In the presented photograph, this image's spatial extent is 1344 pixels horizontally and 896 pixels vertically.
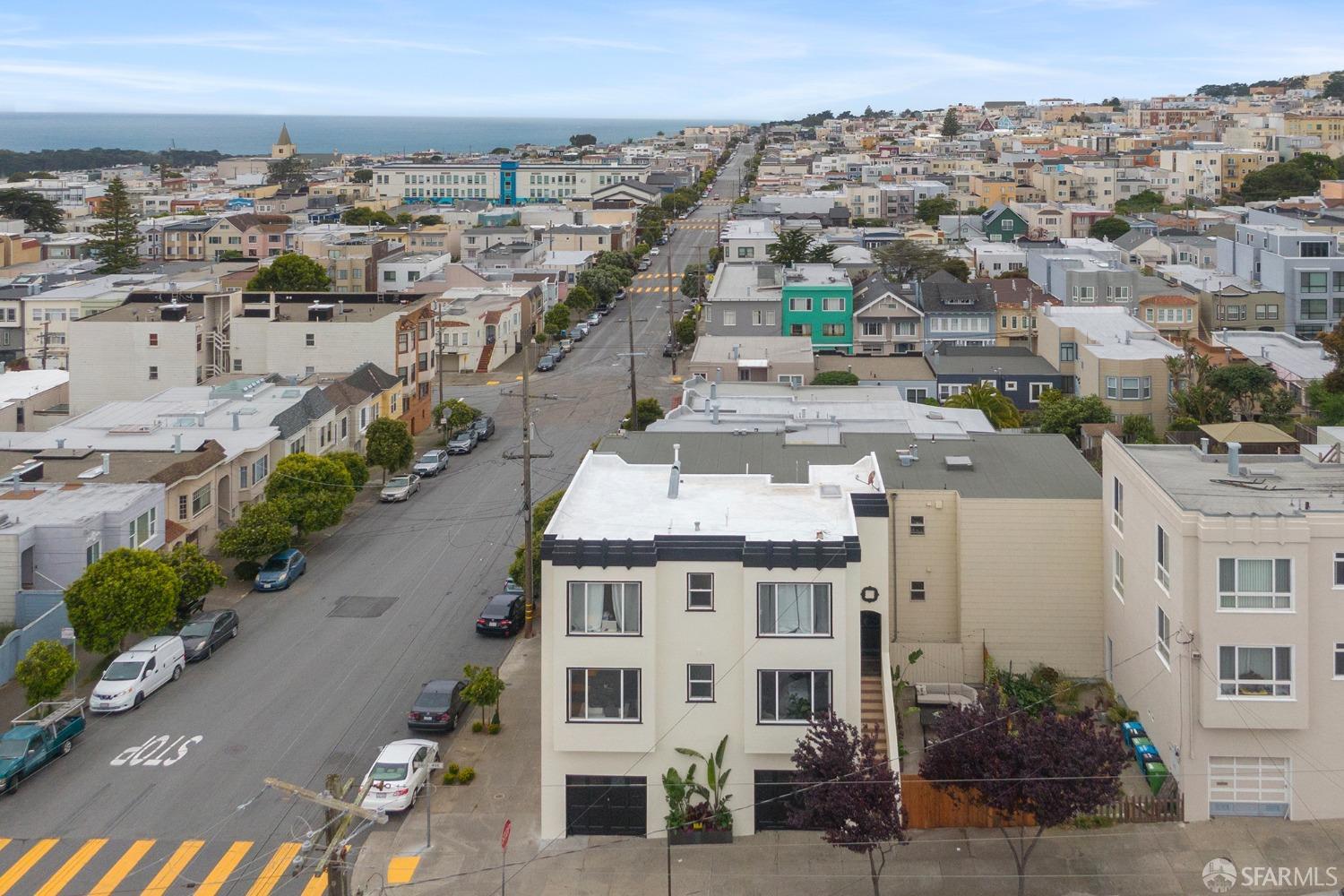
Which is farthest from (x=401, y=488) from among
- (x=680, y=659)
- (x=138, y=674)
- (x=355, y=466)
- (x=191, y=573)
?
(x=680, y=659)

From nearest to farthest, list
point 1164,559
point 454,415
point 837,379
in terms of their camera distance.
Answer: point 1164,559 < point 837,379 < point 454,415

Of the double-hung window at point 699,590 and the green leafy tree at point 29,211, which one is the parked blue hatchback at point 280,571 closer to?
the double-hung window at point 699,590

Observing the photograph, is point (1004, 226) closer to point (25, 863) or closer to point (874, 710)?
point (874, 710)

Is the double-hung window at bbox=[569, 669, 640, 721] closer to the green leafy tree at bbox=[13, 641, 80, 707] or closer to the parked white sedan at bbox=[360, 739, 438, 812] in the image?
the parked white sedan at bbox=[360, 739, 438, 812]

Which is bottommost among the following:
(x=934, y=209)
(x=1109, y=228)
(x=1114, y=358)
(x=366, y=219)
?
(x=1114, y=358)

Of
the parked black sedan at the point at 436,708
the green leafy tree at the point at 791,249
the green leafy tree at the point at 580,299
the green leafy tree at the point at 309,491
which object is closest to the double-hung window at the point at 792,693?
the parked black sedan at the point at 436,708

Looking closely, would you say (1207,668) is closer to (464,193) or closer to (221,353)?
(221,353)

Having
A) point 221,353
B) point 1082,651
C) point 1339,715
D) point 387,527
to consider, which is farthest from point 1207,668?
point 221,353
